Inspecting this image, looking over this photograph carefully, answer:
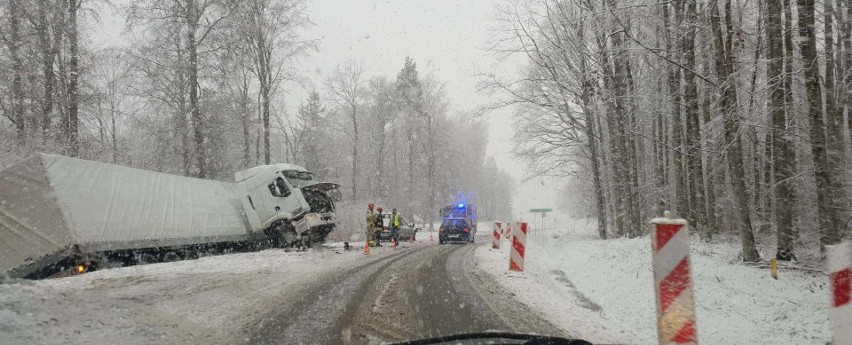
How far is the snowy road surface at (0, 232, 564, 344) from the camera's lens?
4613 millimetres

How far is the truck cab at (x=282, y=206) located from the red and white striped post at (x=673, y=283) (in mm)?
14405

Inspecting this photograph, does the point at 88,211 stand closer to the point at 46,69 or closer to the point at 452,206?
the point at 46,69

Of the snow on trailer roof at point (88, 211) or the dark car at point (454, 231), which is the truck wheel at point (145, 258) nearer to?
the snow on trailer roof at point (88, 211)

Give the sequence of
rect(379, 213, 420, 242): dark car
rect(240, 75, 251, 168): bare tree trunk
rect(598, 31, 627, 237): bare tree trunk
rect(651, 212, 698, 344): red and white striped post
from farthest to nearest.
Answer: rect(240, 75, 251, 168): bare tree trunk → rect(379, 213, 420, 242): dark car → rect(598, 31, 627, 237): bare tree trunk → rect(651, 212, 698, 344): red and white striped post

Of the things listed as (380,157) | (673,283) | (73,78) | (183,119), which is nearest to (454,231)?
(183,119)

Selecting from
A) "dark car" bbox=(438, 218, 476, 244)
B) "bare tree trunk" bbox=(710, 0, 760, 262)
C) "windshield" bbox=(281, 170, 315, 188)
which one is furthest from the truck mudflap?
"bare tree trunk" bbox=(710, 0, 760, 262)

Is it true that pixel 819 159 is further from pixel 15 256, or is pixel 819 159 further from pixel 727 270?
pixel 15 256

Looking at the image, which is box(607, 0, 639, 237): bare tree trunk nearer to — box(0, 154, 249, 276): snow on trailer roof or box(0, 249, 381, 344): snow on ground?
box(0, 249, 381, 344): snow on ground

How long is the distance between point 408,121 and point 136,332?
4014 centimetres

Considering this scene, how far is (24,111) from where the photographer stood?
2041 centimetres

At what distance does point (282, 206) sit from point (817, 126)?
1513 centimetres

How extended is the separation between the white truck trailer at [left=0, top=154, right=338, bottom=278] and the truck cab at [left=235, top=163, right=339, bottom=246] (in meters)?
0.04

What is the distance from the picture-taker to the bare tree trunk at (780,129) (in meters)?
8.73

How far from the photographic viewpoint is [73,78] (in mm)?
19562
